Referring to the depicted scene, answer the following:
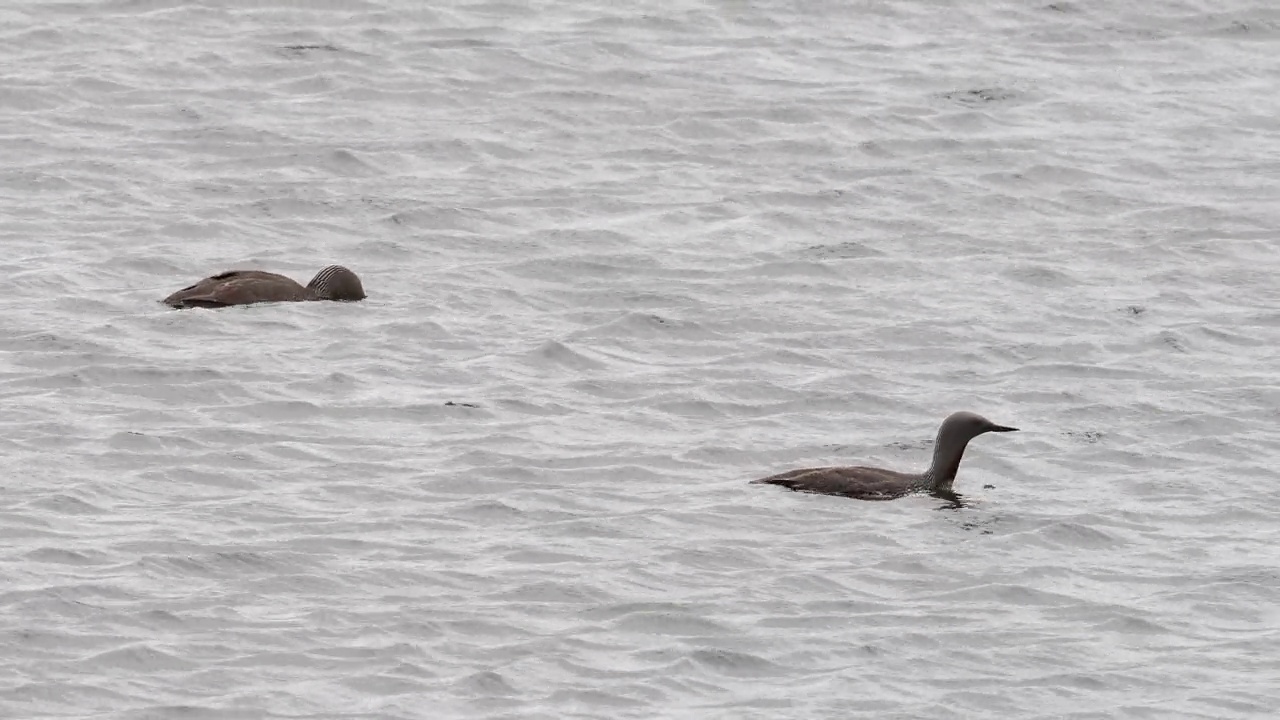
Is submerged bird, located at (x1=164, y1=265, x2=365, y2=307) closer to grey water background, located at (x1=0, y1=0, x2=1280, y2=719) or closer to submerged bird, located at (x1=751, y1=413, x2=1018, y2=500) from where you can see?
grey water background, located at (x1=0, y1=0, x2=1280, y2=719)

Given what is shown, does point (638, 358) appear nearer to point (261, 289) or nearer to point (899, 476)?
point (261, 289)

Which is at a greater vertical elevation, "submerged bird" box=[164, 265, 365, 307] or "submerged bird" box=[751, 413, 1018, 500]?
"submerged bird" box=[751, 413, 1018, 500]

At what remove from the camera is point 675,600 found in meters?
16.8

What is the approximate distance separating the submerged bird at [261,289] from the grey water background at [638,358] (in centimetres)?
17

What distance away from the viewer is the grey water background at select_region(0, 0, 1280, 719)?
1608 centimetres

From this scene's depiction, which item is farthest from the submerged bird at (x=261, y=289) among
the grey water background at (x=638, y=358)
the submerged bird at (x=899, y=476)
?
the submerged bird at (x=899, y=476)

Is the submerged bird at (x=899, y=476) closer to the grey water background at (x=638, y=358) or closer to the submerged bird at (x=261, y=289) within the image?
the grey water background at (x=638, y=358)

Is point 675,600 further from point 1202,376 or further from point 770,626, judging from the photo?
point 1202,376

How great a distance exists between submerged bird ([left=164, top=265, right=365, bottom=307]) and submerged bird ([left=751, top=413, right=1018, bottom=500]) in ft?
17.1

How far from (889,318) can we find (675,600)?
749cm

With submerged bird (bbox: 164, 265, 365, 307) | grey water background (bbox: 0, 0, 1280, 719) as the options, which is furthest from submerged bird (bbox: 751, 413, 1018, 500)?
submerged bird (bbox: 164, 265, 365, 307)

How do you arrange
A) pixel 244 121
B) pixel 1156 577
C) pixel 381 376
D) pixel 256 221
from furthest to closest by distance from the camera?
1. pixel 244 121
2. pixel 256 221
3. pixel 381 376
4. pixel 1156 577

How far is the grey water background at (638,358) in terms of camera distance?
16.1m

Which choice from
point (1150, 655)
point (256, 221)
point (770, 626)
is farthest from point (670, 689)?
point (256, 221)
